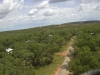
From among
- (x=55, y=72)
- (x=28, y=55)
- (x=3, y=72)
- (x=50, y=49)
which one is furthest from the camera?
(x=50, y=49)

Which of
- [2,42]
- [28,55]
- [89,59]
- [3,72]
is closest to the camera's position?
[3,72]

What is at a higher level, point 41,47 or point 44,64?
point 41,47

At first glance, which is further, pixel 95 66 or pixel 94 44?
pixel 94 44

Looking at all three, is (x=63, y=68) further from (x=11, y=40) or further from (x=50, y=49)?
(x=11, y=40)

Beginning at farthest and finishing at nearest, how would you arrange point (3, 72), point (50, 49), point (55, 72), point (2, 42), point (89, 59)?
point (2, 42), point (50, 49), point (55, 72), point (89, 59), point (3, 72)

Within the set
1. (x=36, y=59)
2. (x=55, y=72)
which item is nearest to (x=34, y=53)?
(x=36, y=59)

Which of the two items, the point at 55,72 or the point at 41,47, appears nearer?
the point at 55,72

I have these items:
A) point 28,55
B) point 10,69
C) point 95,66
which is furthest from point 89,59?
point 28,55

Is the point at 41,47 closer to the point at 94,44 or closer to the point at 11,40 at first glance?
the point at 94,44

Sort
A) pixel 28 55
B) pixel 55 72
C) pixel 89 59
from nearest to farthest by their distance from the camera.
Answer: pixel 89 59
pixel 55 72
pixel 28 55
